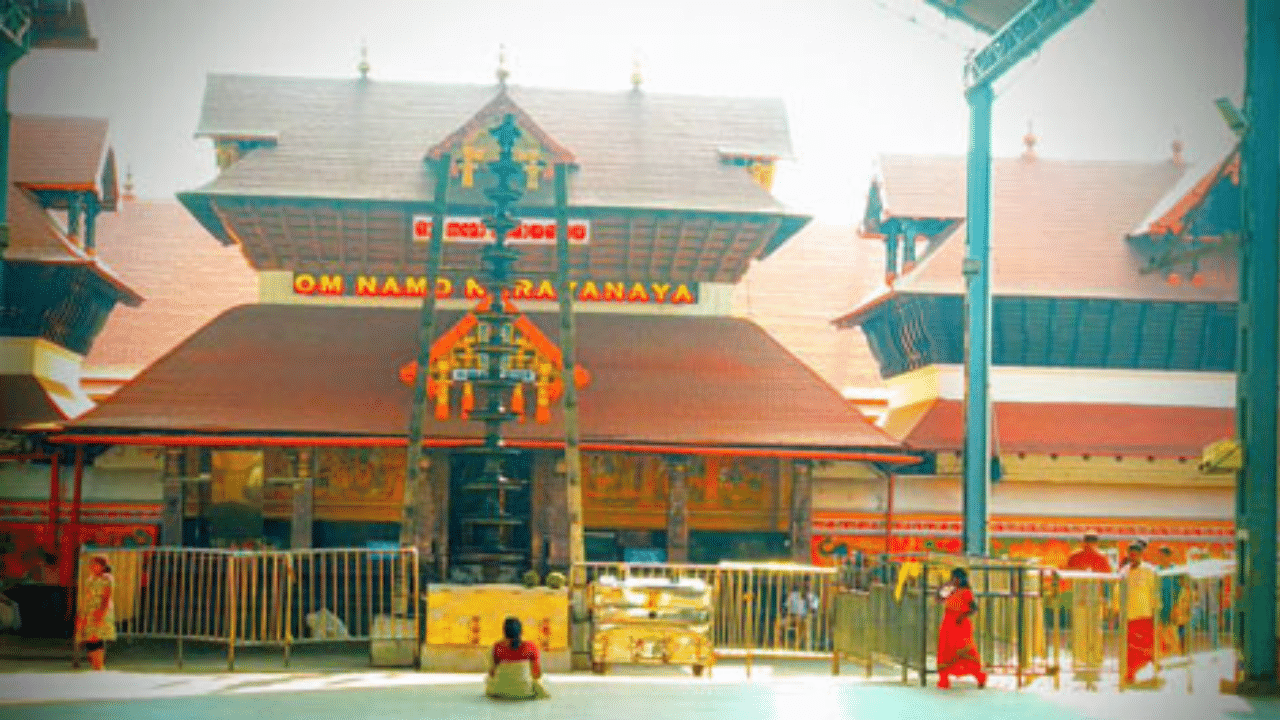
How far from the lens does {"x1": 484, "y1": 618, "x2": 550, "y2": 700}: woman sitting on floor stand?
16.1 metres

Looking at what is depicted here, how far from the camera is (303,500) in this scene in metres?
26.9

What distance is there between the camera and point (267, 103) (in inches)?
1198

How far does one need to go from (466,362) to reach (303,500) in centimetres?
359

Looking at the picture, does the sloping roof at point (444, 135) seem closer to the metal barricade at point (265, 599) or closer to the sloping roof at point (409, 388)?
the sloping roof at point (409, 388)

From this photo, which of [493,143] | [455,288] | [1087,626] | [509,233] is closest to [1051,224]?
[509,233]

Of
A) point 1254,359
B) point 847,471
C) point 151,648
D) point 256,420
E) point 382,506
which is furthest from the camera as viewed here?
point 847,471

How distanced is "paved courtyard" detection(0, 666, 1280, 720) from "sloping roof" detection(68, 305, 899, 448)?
7590mm

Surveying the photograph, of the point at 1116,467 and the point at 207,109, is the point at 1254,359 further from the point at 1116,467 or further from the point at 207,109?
the point at 207,109

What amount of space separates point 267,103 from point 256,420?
24.3 ft

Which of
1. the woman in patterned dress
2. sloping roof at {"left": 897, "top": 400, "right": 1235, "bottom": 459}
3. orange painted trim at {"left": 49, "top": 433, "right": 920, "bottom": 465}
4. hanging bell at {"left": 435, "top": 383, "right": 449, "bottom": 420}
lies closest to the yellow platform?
the woman in patterned dress

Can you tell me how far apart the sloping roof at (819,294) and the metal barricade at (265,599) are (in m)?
13.4

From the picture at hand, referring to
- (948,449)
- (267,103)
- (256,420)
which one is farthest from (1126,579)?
(267,103)

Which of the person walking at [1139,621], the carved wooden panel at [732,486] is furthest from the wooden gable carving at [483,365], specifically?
the person walking at [1139,621]

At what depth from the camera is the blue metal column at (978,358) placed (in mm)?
24828
